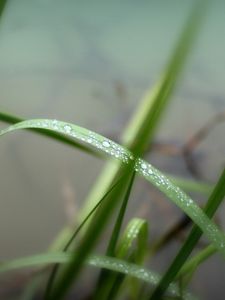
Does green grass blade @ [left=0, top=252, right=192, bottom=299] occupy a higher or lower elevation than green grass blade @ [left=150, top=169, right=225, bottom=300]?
lower

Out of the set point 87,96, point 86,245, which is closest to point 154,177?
point 86,245

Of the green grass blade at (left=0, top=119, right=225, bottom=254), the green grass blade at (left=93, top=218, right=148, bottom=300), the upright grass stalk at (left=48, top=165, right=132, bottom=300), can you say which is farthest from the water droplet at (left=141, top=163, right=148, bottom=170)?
the upright grass stalk at (left=48, top=165, right=132, bottom=300)

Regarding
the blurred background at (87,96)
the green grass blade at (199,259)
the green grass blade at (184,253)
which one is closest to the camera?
the green grass blade at (184,253)

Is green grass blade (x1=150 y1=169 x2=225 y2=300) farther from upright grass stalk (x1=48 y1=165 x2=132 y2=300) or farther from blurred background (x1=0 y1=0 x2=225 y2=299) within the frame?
blurred background (x1=0 y1=0 x2=225 y2=299)

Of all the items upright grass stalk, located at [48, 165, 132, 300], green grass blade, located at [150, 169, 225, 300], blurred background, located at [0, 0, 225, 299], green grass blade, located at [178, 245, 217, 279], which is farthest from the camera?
blurred background, located at [0, 0, 225, 299]

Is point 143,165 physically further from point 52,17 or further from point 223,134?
point 52,17

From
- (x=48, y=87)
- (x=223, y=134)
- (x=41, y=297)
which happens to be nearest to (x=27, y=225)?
(x=41, y=297)

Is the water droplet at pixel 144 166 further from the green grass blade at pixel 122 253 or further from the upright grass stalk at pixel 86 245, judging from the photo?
the upright grass stalk at pixel 86 245

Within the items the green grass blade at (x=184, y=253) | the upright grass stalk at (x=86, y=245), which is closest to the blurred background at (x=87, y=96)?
the green grass blade at (x=184, y=253)
